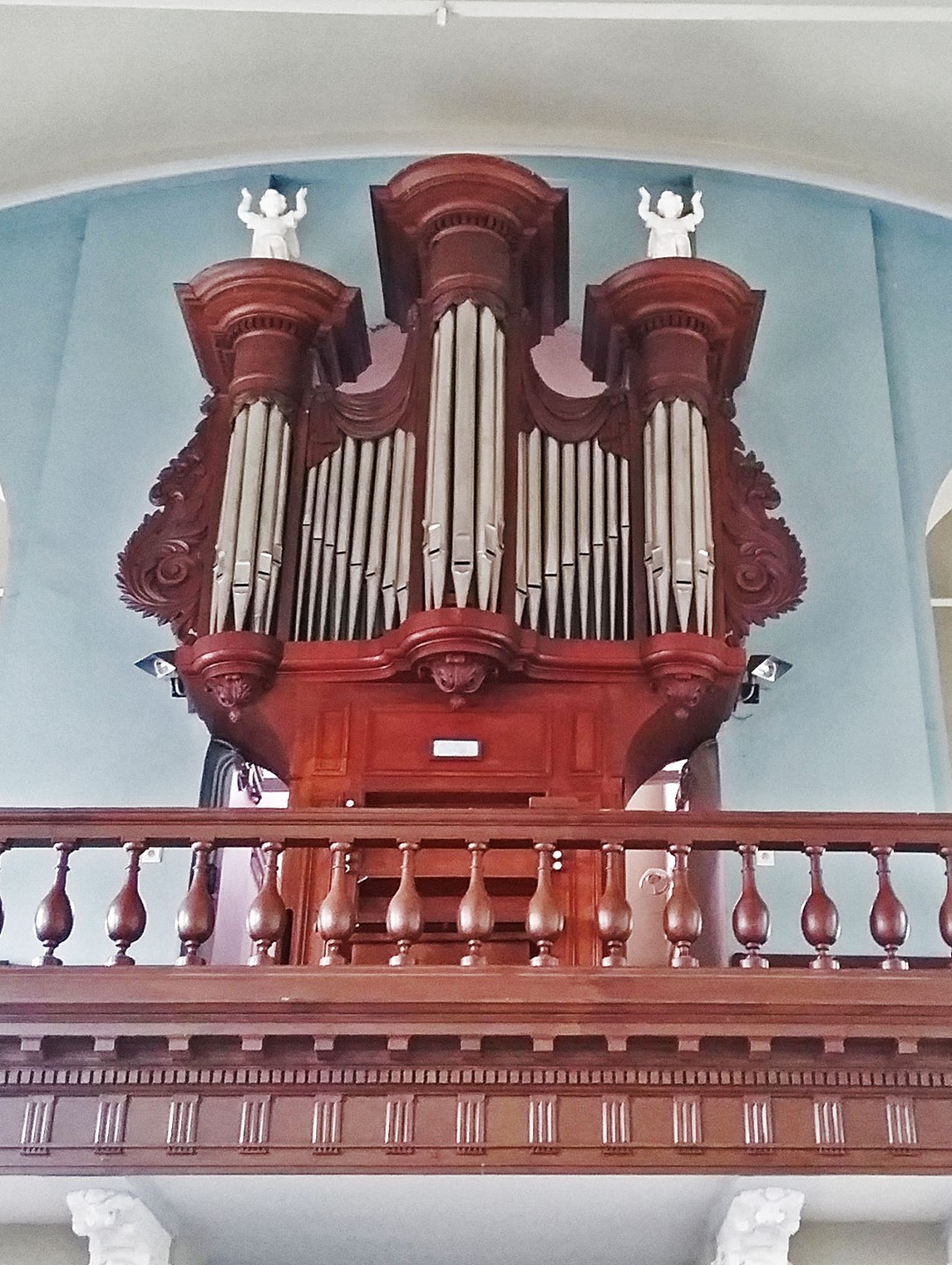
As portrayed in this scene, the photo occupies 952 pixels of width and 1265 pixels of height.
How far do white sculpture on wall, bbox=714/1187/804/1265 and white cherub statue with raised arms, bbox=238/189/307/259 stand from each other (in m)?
4.20

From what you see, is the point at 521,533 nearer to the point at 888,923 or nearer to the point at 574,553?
the point at 574,553

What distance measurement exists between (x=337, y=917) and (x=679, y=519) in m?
2.15

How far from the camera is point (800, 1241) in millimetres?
5027

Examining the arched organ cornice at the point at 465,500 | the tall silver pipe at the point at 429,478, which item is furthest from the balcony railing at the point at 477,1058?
the tall silver pipe at the point at 429,478

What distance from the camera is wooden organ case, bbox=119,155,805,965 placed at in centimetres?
559

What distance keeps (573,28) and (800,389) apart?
1962 mm

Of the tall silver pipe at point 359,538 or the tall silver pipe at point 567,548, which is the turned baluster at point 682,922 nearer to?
the tall silver pipe at point 567,548

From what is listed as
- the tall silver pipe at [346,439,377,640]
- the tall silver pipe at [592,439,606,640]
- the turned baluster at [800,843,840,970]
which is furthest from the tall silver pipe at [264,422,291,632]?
the turned baluster at [800,843,840,970]

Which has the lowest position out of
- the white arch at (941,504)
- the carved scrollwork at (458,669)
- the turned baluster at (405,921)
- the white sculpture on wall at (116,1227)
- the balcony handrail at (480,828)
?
the white sculpture on wall at (116,1227)

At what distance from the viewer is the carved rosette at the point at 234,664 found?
558 centimetres

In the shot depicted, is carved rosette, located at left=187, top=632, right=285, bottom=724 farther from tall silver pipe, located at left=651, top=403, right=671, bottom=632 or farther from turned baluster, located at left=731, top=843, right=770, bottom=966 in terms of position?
turned baluster, located at left=731, top=843, right=770, bottom=966

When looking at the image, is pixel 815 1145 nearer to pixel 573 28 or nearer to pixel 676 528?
pixel 676 528

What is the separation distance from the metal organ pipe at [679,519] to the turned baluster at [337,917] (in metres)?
1.68

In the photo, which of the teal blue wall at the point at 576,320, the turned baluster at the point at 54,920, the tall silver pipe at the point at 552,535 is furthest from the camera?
the teal blue wall at the point at 576,320
